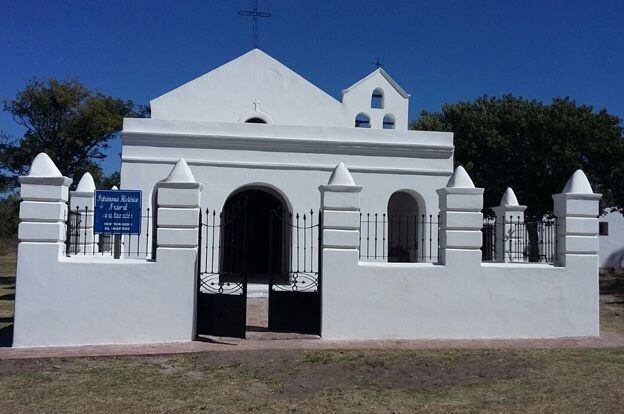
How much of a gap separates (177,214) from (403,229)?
11.2 m

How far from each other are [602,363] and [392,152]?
31.7ft

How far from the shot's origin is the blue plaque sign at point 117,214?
11078mm

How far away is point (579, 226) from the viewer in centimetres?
1090

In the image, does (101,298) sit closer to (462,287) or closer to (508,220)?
(462,287)

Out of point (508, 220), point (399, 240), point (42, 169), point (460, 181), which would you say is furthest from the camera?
point (399, 240)

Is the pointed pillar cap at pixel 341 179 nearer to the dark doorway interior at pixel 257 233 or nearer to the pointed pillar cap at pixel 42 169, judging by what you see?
the pointed pillar cap at pixel 42 169

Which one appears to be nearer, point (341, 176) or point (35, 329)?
point (35, 329)

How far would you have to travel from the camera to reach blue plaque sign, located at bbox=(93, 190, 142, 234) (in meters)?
11.1

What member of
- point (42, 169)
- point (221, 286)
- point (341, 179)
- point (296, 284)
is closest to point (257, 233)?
point (296, 284)

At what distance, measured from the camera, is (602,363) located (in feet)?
28.8

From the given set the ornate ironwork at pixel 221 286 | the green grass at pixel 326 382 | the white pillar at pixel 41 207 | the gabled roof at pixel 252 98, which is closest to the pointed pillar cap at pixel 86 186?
the gabled roof at pixel 252 98

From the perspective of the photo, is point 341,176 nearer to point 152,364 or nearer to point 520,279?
point 520,279

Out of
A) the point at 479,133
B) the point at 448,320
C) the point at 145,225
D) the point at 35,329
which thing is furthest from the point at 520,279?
the point at 479,133

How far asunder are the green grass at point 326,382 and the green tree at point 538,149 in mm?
17441
